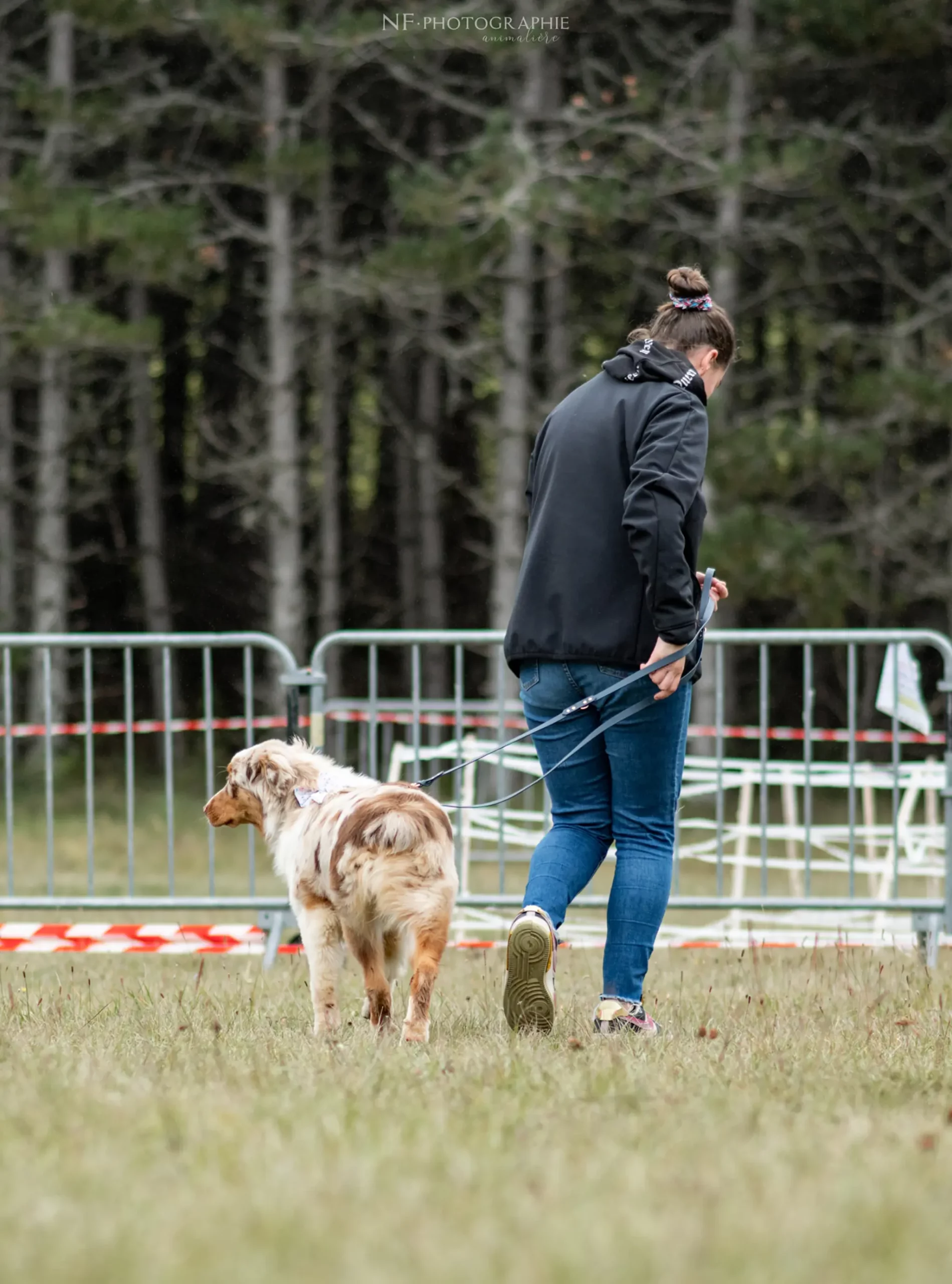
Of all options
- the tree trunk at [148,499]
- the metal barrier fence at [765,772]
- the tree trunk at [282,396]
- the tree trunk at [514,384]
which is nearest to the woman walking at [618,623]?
the metal barrier fence at [765,772]

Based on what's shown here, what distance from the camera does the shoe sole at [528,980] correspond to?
4395 mm

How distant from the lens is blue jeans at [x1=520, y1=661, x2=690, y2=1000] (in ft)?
15.2

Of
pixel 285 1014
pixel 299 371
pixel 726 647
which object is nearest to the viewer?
pixel 285 1014

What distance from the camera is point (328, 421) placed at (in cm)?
2133

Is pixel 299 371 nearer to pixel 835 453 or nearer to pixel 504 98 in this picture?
pixel 504 98

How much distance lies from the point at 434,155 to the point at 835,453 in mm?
7506

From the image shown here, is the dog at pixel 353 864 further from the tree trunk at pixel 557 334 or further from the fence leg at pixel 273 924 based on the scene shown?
the tree trunk at pixel 557 334

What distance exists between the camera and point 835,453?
51.4 ft

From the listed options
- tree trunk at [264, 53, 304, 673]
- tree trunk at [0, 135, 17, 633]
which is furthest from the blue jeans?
tree trunk at [0, 135, 17, 633]

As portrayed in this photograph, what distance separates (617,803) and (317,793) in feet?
3.12

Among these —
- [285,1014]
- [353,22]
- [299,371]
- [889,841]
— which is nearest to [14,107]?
[299,371]

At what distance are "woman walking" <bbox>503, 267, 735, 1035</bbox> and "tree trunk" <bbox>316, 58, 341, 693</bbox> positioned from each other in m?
14.7

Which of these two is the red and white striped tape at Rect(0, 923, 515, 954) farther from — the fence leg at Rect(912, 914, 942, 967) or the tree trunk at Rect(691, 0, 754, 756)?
the tree trunk at Rect(691, 0, 754, 756)

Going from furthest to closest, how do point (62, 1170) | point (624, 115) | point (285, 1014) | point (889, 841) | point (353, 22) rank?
point (624, 115) < point (353, 22) < point (889, 841) < point (285, 1014) < point (62, 1170)
